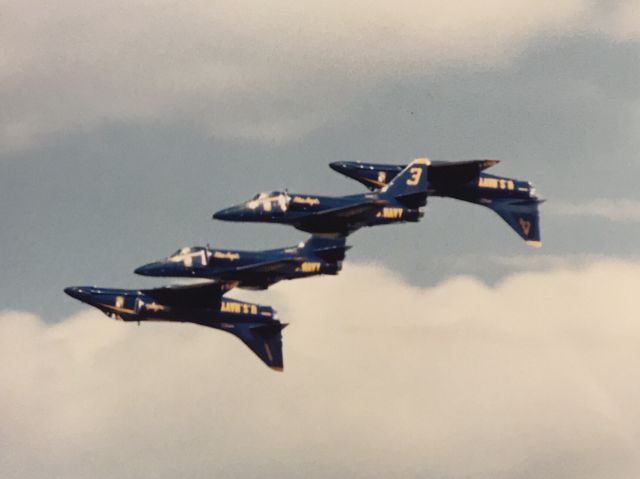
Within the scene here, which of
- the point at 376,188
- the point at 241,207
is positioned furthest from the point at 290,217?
the point at 376,188

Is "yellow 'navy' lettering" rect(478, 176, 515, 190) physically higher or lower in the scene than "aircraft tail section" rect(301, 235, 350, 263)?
higher

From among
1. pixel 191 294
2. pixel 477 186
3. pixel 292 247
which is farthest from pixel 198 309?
pixel 477 186

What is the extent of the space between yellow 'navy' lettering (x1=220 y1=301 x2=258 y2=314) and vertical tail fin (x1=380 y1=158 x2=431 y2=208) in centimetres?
2128

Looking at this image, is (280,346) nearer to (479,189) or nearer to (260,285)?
(260,285)

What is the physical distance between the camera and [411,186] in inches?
7229

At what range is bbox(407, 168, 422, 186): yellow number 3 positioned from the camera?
184 metres

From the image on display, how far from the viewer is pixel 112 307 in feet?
611

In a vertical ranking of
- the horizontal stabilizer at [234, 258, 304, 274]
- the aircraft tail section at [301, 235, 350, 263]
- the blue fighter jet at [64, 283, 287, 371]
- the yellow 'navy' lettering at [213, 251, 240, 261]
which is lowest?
the blue fighter jet at [64, 283, 287, 371]

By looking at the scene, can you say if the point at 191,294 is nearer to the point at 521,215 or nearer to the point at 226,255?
the point at 226,255

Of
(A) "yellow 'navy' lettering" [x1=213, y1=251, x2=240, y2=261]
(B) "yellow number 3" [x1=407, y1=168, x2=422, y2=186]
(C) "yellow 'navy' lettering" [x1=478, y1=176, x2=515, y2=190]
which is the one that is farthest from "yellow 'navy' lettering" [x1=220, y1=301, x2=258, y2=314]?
(C) "yellow 'navy' lettering" [x1=478, y1=176, x2=515, y2=190]

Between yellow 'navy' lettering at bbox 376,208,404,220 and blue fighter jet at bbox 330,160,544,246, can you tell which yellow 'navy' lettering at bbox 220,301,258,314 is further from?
yellow 'navy' lettering at bbox 376,208,404,220

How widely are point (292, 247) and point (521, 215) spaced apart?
2770cm

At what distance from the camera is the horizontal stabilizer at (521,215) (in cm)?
18875

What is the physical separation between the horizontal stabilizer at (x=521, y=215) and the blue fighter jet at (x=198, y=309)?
29.5 metres
